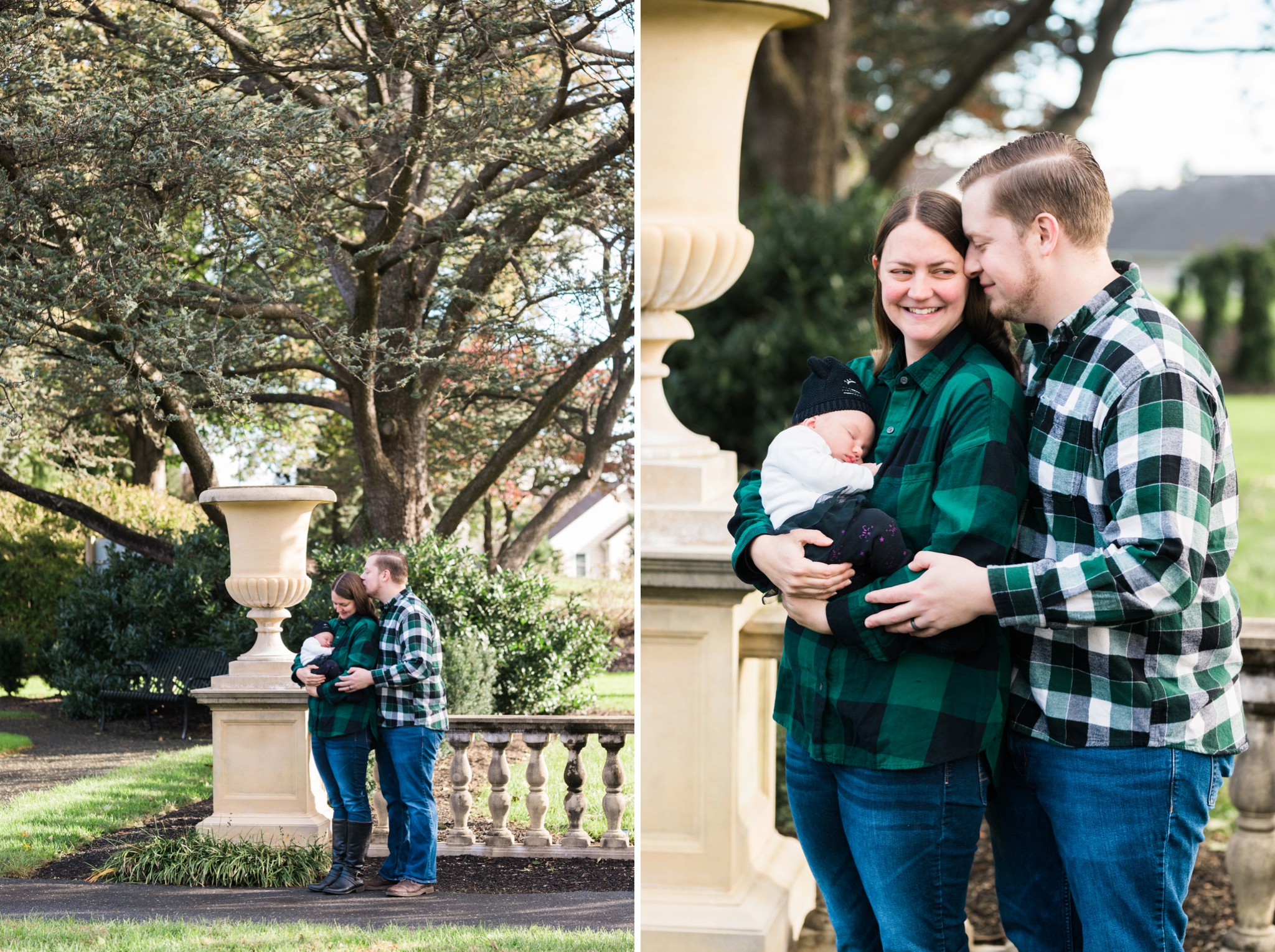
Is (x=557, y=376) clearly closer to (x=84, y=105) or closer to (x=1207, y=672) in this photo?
(x=84, y=105)

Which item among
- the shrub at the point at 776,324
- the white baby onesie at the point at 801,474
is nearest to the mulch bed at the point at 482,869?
the white baby onesie at the point at 801,474

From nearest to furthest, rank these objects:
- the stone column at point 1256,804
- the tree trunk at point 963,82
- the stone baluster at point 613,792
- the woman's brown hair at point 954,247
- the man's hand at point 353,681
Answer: the woman's brown hair at point 954,247 → the man's hand at point 353,681 → the stone baluster at point 613,792 → the stone column at point 1256,804 → the tree trunk at point 963,82

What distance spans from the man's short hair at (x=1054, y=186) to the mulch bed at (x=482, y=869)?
1.54 metres

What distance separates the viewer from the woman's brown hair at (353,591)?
2.26m

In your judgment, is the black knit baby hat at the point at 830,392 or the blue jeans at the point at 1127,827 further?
the black knit baby hat at the point at 830,392

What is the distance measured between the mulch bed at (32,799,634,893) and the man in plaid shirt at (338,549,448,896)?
64mm

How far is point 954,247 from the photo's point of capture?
1.82 metres

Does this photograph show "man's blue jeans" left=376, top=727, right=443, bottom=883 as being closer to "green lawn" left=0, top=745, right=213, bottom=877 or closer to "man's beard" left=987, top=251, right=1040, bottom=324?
"green lawn" left=0, top=745, right=213, bottom=877

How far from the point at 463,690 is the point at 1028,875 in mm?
1175

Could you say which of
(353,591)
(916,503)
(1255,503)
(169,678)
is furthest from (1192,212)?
(169,678)

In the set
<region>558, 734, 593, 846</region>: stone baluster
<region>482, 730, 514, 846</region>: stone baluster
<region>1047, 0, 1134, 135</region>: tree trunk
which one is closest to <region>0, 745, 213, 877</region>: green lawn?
<region>482, 730, 514, 846</region>: stone baluster

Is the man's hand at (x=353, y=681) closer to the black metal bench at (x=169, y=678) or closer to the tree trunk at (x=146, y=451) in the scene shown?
the black metal bench at (x=169, y=678)

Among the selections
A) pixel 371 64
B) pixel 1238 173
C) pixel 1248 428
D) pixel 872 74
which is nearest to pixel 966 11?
pixel 872 74

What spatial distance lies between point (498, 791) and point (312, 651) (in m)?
0.50
